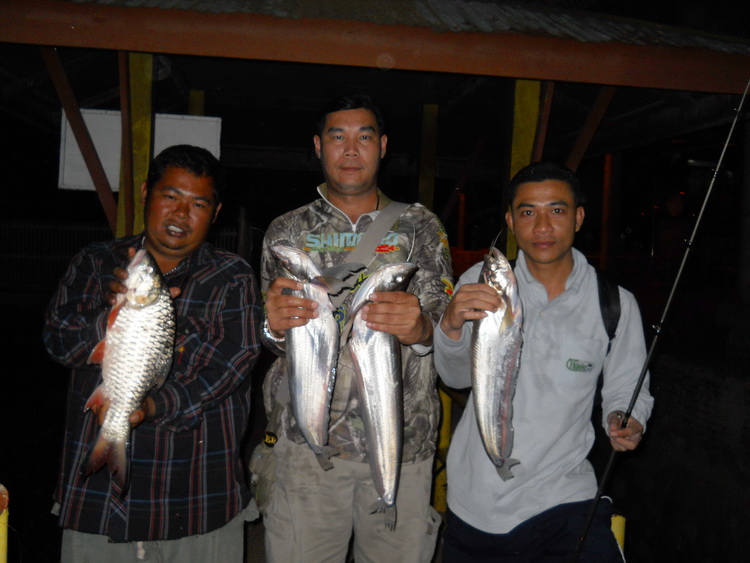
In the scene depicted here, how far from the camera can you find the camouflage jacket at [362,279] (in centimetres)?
288

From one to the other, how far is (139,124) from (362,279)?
4.32 m

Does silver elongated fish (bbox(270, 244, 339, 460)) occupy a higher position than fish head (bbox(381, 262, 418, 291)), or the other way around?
fish head (bbox(381, 262, 418, 291))

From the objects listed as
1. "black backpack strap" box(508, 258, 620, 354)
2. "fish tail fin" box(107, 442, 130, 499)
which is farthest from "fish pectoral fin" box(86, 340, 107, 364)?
"black backpack strap" box(508, 258, 620, 354)

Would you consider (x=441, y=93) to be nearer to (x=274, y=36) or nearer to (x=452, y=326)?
(x=274, y=36)

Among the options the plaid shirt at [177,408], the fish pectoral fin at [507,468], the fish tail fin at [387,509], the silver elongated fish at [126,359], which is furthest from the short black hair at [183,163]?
the fish pectoral fin at [507,468]

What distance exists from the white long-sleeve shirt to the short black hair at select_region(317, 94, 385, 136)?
105 centimetres

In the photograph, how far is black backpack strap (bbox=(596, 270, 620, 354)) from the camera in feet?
8.76

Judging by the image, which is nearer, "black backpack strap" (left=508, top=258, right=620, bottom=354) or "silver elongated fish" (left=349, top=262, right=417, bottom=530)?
"silver elongated fish" (left=349, top=262, right=417, bottom=530)

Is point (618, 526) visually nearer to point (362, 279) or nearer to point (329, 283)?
point (362, 279)

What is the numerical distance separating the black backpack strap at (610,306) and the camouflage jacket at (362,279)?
0.74 m

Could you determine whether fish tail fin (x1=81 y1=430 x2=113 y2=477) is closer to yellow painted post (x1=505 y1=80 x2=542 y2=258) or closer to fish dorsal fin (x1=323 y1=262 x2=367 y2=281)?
fish dorsal fin (x1=323 y1=262 x2=367 y2=281)

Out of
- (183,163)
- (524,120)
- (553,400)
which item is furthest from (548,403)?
(524,120)

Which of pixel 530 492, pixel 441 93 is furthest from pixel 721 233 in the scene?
pixel 530 492

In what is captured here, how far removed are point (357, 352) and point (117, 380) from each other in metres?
1.02
